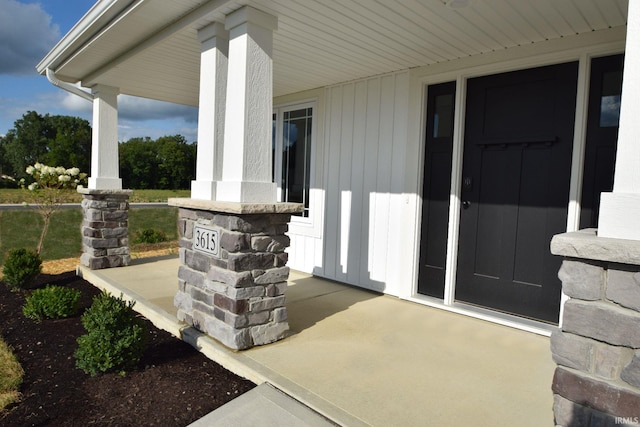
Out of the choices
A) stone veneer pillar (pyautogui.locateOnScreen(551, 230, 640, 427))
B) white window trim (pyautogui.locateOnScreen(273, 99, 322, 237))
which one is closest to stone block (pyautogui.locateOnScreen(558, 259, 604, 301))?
stone veneer pillar (pyautogui.locateOnScreen(551, 230, 640, 427))

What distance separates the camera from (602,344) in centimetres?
141

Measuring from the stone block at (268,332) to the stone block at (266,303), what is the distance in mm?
130

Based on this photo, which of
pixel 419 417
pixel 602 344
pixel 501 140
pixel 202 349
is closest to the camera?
pixel 602 344

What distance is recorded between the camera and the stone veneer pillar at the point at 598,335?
134cm

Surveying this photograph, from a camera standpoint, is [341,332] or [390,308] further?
[390,308]

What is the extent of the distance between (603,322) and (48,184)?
6479 mm

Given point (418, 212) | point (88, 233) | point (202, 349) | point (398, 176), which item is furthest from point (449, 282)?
point (88, 233)

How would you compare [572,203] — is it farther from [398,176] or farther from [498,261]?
[398,176]

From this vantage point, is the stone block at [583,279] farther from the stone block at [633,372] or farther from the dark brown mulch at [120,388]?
the dark brown mulch at [120,388]

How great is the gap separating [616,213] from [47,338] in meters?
3.76

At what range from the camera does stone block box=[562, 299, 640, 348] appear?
53.0 inches

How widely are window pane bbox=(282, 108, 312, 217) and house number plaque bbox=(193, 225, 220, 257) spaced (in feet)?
7.27

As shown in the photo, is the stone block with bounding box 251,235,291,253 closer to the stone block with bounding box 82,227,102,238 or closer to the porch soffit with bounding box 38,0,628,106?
the porch soffit with bounding box 38,0,628,106

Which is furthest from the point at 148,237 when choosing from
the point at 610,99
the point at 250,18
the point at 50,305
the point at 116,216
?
the point at 610,99
